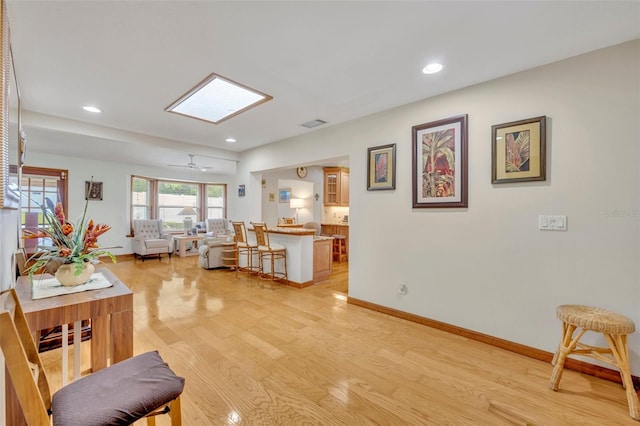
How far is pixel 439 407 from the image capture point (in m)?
1.75

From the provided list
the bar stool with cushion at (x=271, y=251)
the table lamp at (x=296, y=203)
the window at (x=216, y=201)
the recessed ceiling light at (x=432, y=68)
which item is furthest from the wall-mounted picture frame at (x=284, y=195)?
the recessed ceiling light at (x=432, y=68)

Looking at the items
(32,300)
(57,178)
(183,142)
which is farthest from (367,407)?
(57,178)

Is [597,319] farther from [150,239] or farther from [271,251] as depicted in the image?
[150,239]

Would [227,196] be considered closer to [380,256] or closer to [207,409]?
[380,256]

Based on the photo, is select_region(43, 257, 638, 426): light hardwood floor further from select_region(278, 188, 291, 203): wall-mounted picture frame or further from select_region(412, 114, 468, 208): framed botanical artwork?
select_region(278, 188, 291, 203): wall-mounted picture frame

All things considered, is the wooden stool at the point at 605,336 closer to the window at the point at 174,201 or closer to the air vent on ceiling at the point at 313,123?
the air vent on ceiling at the point at 313,123

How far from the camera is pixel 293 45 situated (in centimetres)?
204

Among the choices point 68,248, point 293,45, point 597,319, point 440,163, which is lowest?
point 597,319

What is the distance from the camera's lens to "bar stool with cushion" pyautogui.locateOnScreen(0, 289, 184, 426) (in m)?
0.88

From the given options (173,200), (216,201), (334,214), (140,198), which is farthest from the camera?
(216,201)

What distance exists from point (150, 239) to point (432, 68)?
7266mm

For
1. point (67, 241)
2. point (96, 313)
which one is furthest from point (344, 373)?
point (67, 241)

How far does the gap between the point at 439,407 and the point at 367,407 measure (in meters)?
0.46

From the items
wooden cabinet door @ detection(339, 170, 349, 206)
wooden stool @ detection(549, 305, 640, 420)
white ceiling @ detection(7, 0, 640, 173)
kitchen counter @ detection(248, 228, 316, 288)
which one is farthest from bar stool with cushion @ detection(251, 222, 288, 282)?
wooden stool @ detection(549, 305, 640, 420)
